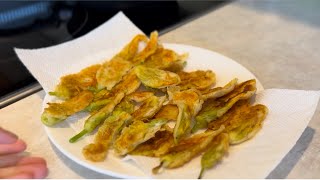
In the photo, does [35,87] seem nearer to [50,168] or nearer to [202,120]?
[50,168]

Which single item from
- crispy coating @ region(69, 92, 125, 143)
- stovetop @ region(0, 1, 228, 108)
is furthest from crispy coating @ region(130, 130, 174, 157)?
stovetop @ region(0, 1, 228, 108)

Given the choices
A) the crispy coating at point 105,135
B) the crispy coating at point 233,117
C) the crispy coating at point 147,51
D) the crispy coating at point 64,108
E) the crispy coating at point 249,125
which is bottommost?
the crispy coating at point 233,117

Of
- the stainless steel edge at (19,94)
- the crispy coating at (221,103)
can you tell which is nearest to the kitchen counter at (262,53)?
the stainless steel edge at (19,94)

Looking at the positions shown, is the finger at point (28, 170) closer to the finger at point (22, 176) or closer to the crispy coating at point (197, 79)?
the finger at point (22, 176)

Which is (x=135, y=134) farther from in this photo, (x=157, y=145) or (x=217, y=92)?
(x=217, y=92)

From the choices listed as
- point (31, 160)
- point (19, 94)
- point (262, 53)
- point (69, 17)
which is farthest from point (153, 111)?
point (69, 17)

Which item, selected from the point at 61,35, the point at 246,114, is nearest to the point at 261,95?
the point at 246,114
